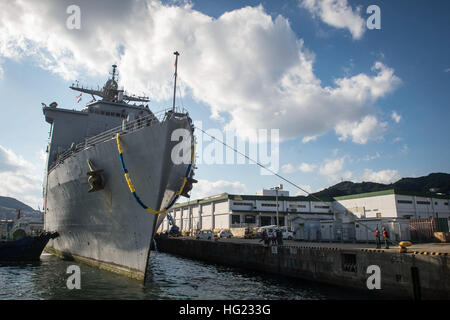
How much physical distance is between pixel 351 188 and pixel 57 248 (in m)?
141

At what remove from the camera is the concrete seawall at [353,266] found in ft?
32.7

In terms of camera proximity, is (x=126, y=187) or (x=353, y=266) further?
(x=353, y=266)

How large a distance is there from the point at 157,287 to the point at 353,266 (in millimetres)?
8790

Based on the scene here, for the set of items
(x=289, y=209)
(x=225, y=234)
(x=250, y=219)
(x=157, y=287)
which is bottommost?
(x=157, y=287)

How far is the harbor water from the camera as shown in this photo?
10570 millimetres

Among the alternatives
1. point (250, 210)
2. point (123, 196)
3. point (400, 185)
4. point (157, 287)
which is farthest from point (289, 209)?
point (400, 185)

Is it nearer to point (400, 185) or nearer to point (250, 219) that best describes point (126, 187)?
point (250, 219)

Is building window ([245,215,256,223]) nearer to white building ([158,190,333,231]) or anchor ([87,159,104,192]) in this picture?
white building ([158,190,333,231])

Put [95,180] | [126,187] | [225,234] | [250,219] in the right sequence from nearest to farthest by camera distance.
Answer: [126,187] < [95,180] < [225,234] < [250,219]

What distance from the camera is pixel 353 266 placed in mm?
13148

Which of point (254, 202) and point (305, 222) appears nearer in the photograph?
point (305, 222)

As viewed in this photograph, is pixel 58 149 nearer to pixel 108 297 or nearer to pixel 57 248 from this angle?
pixel 57 248
